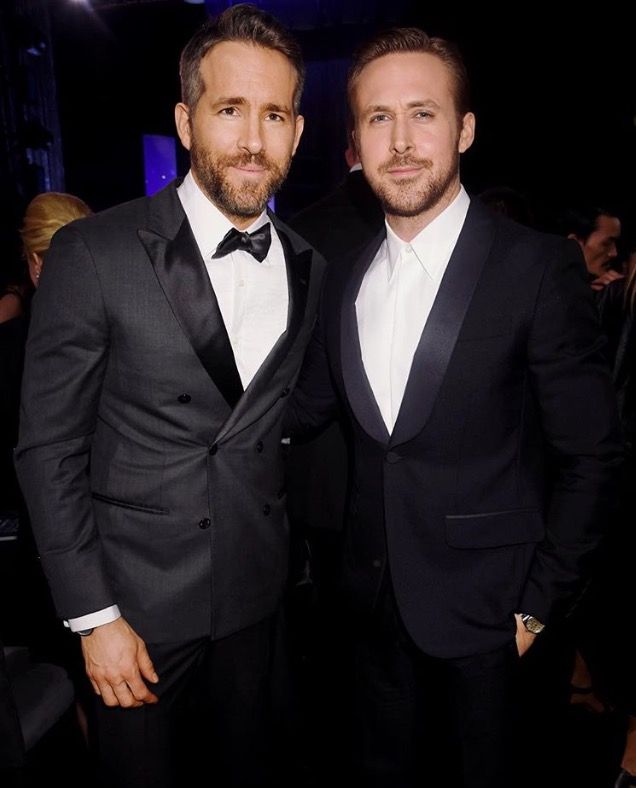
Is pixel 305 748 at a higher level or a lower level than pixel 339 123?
lower

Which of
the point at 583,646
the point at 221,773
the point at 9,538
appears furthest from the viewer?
the point at 583,646

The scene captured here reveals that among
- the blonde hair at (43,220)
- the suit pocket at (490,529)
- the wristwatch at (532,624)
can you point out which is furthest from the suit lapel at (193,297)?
the blonde hair at (43,220)

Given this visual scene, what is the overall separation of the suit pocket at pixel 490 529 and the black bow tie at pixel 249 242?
2.90 ft

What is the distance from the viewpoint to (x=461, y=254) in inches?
69.1

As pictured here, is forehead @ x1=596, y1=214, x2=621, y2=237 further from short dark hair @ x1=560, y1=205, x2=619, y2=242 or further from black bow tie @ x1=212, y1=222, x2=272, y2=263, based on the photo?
black bow tie @ x1=212, y1=222, x2=272, y2=263

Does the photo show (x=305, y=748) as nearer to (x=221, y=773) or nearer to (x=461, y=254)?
(x=221, y=773)

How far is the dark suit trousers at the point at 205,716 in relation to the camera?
180cm

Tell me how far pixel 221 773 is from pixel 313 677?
1189 mm

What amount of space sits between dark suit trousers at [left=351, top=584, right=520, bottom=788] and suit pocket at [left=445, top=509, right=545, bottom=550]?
295 millimetres

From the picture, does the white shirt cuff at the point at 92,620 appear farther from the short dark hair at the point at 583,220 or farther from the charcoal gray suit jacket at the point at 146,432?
the short dark hair at the point at 583,220

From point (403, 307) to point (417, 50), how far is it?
0.74 m

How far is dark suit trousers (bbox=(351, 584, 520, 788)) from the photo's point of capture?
181cm

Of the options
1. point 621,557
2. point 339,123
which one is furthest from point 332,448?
point 339,123

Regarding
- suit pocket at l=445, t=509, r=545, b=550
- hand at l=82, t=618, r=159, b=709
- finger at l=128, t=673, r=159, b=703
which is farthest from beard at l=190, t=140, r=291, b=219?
finger at l=128, t=673, r=159, b=703
